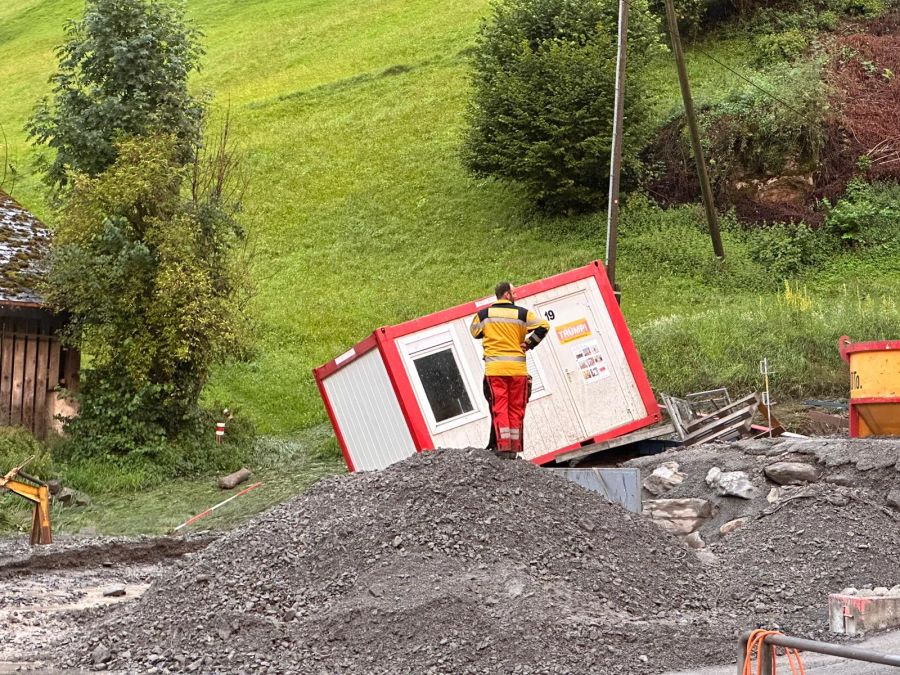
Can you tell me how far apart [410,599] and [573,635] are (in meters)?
1.21

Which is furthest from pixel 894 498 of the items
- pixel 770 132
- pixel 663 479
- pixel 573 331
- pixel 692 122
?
pixel 770 132

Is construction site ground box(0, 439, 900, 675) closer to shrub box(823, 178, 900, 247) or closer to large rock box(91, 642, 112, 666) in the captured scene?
large rock box(91, 642, 112, 666)

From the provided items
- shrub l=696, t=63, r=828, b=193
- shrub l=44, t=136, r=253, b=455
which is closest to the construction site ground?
shrub l=44, t=136, r=253, b=455

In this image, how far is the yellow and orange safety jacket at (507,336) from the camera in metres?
11.4

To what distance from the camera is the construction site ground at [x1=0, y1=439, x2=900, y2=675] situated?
8008 mm

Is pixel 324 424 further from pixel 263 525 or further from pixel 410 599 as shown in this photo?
pixel 410 599

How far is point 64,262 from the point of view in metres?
19.5

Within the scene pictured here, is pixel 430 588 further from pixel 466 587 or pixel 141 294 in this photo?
pixel 141 294

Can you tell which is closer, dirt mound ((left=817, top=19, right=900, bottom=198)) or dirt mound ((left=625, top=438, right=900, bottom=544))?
dirt mound ((left=625, top=438, right=900, bottom=544))

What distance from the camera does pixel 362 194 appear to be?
37.5 metres

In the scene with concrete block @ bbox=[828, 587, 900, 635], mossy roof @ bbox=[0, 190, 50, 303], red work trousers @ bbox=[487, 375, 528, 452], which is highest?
→ mossy roof @ bbox=[0, 190, 50, 303]

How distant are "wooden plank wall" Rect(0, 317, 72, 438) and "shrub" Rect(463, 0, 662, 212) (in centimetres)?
1441

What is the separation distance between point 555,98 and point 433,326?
1650 centimetres

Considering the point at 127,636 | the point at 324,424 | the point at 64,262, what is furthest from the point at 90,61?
the point at 127,636
